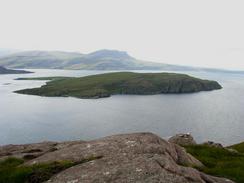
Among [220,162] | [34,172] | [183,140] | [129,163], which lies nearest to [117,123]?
[183,140]

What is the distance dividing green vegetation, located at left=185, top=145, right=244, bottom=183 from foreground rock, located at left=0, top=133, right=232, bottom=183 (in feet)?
6.51

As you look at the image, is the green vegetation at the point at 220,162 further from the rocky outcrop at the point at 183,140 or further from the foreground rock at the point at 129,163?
the rocky outcrop at the point at 183,140

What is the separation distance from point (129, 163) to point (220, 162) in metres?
11.7

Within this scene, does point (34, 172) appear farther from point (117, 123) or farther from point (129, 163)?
point (117, 123)

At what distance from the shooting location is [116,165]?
722 inches

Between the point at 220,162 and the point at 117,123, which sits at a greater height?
the point at 220,162

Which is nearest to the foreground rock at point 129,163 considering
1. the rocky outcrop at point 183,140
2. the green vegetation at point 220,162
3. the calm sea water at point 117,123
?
the green vegetation at point 220,162

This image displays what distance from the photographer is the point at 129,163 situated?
60.2ft

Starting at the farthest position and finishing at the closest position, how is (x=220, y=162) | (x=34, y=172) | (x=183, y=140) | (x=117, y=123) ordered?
(x=117, y=123) < (x=183, y=140) < (x=220, y=162) < (x=34, y=172)

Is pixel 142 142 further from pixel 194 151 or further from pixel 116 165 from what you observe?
pixel 194 151

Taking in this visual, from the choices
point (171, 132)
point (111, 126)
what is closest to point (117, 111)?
point (111, 126)

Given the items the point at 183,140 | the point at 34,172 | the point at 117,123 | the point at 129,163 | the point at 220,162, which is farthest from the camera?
the point at 117,123

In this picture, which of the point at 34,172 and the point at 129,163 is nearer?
the point at 129,163

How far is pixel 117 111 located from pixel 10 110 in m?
68.2
